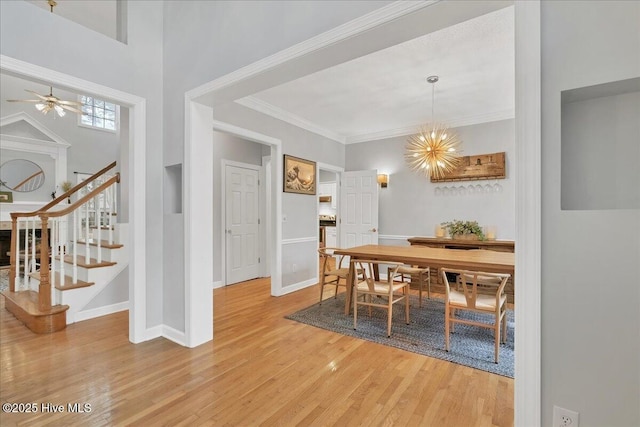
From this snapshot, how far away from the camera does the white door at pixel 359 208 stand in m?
5.50

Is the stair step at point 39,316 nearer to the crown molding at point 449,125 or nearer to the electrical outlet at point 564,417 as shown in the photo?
the electrical outlet at point 564,417

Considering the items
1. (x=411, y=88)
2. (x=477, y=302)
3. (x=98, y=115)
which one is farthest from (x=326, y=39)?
(x=98, y=115)

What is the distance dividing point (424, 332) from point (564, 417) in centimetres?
190

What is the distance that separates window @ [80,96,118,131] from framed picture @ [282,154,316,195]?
583 centimetres

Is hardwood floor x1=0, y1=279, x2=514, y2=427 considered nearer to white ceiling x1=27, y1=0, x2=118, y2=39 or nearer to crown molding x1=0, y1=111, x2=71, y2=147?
white ceiling x1=27, y1=0, x2=118, y2=39

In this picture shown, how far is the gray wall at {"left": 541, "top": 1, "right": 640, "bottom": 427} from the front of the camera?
106 cm

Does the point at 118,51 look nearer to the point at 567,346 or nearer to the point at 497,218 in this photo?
the point at 567,346

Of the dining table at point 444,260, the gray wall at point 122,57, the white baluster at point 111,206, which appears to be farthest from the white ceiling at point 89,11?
the dining table at point 444,260

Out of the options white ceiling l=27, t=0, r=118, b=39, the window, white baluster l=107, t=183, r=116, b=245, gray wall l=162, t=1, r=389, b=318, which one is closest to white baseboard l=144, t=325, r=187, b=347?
gray wall l=162, t=1, r=389, b=318

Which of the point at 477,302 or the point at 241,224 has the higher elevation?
the point at 241,224

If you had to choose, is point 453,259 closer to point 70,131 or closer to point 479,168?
point 479,168

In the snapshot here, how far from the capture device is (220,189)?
5.00 meters

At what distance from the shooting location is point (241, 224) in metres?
5.30

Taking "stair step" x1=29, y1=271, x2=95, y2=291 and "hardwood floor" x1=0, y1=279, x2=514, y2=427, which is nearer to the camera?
"hardwood floor" x1=0, y1=279, x2=514, y2=427
